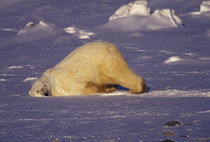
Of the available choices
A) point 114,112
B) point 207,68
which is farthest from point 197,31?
point 114,112

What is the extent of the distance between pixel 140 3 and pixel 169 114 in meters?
16.8

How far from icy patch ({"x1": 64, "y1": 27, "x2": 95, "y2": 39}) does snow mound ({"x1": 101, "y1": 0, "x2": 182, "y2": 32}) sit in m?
1.37

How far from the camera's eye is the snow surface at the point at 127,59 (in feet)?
17.6

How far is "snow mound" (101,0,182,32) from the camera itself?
2103cm

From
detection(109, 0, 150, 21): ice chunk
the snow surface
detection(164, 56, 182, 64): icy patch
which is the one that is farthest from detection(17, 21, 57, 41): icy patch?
detection(164, 56, 182, 64): icy patch

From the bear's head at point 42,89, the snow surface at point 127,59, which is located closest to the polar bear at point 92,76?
the bear's head at point 42,89

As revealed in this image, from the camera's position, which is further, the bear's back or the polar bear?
the bear's back

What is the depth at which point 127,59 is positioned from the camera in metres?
14.9

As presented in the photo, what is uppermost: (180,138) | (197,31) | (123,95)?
(180,138)

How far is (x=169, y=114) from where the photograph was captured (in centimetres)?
623

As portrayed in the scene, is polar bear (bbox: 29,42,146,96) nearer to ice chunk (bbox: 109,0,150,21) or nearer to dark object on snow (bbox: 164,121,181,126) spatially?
dark object on snow (bbox: 164,121,181,126)

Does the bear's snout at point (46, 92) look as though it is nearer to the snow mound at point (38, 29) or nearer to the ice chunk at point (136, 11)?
the snow mound at point (38, 29)

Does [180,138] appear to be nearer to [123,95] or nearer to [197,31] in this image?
[123,95]

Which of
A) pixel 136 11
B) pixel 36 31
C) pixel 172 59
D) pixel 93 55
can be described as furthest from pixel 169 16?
pixel 93 55
